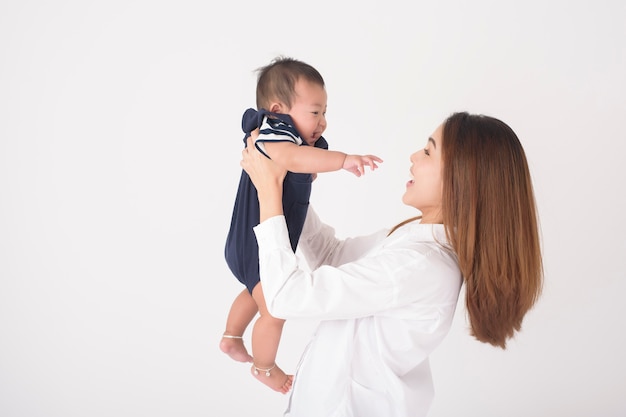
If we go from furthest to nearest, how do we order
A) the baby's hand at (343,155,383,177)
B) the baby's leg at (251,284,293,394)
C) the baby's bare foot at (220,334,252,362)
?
the baby's bare foot at (220,334,252,362) < the baby's leg at (251,284,293,394) < the baby's hand at (343,155,383,177)

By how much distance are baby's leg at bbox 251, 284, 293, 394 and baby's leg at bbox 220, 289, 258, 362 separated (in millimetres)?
126

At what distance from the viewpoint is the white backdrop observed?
3.02 meters

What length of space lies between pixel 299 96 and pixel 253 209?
38cm

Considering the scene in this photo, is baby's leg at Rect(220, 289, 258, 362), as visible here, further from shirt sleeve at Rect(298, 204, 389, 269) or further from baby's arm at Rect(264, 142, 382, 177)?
baby's arm at Rect(264, 142, 382, 177)

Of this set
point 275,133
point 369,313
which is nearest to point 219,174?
point 275,133

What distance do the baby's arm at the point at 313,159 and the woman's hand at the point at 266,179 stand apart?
3 cm

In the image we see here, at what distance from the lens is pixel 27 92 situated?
3.64 metres

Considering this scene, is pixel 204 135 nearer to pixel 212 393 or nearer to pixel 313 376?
pixel 212 393

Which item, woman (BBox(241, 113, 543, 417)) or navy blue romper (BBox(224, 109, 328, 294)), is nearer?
woman (BBox(241, 113, 543, 417))

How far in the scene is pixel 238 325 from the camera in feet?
7.18

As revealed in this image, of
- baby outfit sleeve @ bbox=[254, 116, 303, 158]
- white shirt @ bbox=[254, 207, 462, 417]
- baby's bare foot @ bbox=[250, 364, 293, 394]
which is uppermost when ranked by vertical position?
baby outfit sleeve @ bbox=[254, 116, 303, 158]

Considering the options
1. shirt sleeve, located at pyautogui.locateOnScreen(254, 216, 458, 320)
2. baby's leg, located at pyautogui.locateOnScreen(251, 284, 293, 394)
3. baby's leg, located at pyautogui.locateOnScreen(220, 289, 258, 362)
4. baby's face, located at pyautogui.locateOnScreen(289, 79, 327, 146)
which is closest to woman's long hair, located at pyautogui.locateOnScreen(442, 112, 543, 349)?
shirt sleeve, located at pyautogui.locateOnScreen(254, 216, 458, 320)

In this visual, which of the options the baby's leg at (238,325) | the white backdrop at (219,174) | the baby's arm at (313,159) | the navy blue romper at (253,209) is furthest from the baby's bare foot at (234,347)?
the white backdrop at (219,174)

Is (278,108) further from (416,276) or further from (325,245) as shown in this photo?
(416,276)
